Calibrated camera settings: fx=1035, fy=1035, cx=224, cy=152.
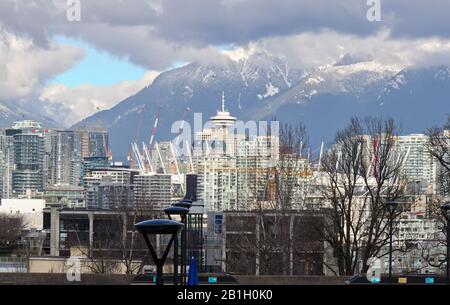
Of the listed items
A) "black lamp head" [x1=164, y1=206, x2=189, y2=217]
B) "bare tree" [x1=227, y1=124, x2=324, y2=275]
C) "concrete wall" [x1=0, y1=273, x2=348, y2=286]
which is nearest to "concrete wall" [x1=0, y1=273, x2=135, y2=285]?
"concrete wall" [x1=0, y1=273, x2=348, y2=286]

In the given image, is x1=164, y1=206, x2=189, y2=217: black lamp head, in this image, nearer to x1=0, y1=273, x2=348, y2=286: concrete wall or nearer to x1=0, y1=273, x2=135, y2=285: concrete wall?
x1=0, y1=273, x2=348, y2=286: concrete wall

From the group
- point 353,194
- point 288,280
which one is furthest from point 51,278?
point 353,194

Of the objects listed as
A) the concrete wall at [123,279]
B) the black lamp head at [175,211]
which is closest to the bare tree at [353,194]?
the concrete wall at [123,279]

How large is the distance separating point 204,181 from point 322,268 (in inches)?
5578

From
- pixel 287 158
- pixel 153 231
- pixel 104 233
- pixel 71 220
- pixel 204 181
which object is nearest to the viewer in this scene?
pixel 153 231

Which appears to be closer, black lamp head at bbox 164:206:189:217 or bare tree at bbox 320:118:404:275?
black lamp head at bbox 164:206:189:217

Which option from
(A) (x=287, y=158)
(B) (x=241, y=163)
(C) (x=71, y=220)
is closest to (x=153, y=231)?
(A) (x=287, y=158)

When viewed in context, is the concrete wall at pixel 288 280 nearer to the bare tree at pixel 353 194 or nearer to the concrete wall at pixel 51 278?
the concrete wall at pixel 51 278

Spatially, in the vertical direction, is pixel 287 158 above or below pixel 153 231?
above

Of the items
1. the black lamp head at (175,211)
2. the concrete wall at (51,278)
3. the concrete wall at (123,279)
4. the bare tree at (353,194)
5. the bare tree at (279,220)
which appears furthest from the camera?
the bare tree at (279,220)

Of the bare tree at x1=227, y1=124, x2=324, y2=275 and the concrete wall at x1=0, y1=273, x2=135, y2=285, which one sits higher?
the bare tree at x1=227, y1=124, x2=324, y2=275

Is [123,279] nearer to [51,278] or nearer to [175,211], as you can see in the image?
[51,278]
